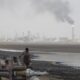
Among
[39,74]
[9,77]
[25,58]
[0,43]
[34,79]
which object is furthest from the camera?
[0,43]

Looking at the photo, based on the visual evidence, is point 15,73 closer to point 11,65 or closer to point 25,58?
point 11,65

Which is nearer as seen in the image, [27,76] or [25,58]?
[27,76]

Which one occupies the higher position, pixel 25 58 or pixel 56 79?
pixel 25 58

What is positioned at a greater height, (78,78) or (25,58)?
(25,58)

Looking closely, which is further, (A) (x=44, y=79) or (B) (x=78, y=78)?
(B) (x=78, y=78)

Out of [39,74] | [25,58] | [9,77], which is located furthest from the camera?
[25,58]

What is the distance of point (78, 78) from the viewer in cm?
777

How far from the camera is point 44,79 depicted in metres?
6.54

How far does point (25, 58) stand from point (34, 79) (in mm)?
1538

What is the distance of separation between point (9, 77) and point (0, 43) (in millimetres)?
33438

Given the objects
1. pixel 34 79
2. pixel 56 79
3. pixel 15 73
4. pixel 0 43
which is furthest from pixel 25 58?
pixel 0 43

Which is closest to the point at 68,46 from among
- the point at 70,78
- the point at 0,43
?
the point at 0,43

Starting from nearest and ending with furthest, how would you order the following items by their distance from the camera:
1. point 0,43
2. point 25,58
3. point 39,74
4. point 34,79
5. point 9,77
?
point 9,77 < point 34,79 < point 39,74 < point 25,58 < point 0,43

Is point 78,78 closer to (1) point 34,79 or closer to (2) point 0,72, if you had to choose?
(1) point 34,79
